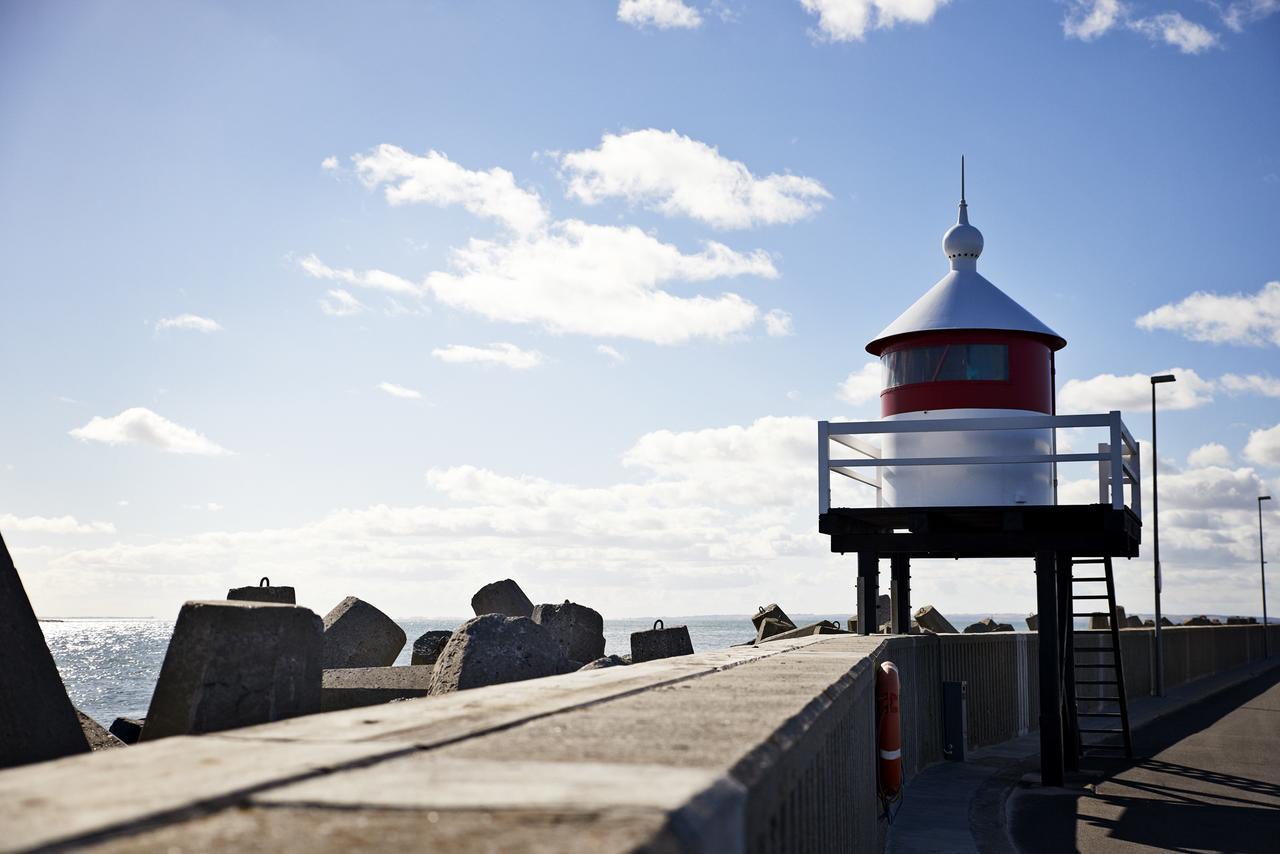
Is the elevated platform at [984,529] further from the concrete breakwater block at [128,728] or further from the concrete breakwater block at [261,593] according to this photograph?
the concrete breakwater block at [128,728]

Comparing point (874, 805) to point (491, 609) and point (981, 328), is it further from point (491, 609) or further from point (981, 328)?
point (491, 609)

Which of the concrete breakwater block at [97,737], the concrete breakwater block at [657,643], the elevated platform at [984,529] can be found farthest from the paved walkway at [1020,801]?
the concrete breakwater block at [97,737]

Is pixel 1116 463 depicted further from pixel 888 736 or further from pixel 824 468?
pixel 888 736

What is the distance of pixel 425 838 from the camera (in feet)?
7.73

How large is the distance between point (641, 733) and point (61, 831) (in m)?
1.97

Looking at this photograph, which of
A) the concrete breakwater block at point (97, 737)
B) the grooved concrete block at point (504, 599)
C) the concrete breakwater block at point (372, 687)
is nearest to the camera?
the concrete breakwater block at point (97, 737)

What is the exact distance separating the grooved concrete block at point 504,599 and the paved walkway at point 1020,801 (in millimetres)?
9721

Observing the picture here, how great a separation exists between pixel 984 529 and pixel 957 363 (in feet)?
7.77

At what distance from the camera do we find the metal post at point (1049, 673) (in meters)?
14.8

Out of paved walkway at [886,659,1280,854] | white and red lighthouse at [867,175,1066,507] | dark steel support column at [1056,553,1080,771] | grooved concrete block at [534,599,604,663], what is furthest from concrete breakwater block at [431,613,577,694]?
grooved concrete block at [534,599,604,663]

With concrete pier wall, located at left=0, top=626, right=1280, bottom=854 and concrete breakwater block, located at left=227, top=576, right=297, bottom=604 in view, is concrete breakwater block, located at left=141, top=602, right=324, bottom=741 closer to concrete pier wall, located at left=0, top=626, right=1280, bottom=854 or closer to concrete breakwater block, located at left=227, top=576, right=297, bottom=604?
concrete pier wall, located at left=0, top=626, right=1280, bottom=854

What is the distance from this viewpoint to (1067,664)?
16922 mm

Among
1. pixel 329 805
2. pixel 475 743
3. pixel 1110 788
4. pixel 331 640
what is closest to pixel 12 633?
pixel 475 743

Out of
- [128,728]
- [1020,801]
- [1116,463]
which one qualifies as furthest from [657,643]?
[128,728]
